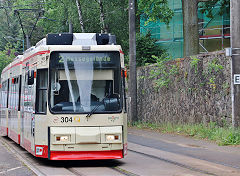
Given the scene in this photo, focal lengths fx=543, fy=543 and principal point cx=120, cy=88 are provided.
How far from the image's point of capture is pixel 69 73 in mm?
12648

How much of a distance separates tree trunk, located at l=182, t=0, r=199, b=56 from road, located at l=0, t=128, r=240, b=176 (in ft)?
26.8

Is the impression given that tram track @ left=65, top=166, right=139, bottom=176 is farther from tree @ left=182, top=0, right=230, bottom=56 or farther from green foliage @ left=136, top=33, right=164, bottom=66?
green foliage @ left=136, top=33, right=164, bottom=66

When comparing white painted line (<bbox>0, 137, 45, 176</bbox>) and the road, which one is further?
the road

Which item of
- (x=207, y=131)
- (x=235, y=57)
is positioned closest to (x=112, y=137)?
(x=235, y=57)

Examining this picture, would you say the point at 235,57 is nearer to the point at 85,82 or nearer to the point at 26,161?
the point at 85,82

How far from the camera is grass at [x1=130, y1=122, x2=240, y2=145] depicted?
17.5 meters

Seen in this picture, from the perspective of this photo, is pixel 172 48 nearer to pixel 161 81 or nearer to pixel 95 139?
pixel 161 81

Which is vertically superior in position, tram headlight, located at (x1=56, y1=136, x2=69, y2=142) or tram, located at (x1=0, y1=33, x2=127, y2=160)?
tram, located at (x1=0, y1=33, x2=127, y2=160)

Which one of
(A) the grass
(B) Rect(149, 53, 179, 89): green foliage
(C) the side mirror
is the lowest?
(A) the grass

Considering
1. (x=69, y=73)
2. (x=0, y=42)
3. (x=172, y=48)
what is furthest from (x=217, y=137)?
(x=0, y=42)

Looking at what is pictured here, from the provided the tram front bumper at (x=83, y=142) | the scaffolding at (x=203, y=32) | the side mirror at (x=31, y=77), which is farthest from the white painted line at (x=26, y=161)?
the scaffolding at (x=203, y=32)

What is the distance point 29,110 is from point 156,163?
11.8 feet

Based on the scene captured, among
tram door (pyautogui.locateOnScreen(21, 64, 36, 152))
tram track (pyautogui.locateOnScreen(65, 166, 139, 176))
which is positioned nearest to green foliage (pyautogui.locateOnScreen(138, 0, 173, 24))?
tram door (pyautogui.locateOnScreen(21, 64, 36, 152))

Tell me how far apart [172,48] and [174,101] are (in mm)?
18092
